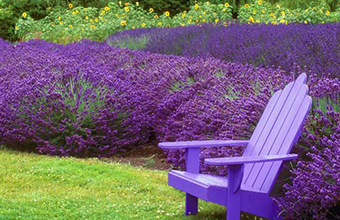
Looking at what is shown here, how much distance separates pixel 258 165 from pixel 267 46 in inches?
119

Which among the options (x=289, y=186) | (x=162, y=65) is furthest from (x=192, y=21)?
(x=289, y=186)

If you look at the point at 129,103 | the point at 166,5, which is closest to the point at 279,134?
the point at 129,103

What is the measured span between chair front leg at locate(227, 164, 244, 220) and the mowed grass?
0.60m

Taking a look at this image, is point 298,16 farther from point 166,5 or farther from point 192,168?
point 192,168

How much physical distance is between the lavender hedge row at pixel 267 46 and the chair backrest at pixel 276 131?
109 centimetres

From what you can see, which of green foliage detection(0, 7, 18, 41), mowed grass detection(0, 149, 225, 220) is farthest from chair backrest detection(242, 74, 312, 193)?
green foliage detection(0, 7, 18, 41)

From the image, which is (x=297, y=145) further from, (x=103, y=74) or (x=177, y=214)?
(x=103, y=74)

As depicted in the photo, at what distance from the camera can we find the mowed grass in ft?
14.0

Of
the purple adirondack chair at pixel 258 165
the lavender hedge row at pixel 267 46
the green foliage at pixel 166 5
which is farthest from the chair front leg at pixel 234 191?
the green foliage at pixel 166 5

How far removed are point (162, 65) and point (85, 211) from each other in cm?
318

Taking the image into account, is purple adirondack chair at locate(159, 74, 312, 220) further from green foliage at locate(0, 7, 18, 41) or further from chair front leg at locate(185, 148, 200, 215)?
green foliage at locate(0, 7, 18, 41)

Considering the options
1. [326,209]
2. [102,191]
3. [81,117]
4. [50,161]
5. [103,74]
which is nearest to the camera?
[326,209]

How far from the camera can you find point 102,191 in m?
4.84

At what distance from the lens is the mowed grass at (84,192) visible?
14.0ft
